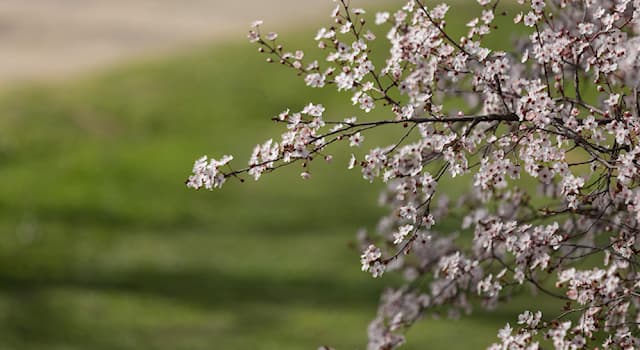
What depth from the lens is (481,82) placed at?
22.4 ft

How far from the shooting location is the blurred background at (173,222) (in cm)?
1509

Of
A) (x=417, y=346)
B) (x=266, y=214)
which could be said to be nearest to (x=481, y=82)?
(x=417, y=346)

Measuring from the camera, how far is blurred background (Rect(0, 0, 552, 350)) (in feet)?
49.5

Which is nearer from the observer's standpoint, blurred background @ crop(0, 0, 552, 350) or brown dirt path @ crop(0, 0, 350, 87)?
blurred background @ crop(0, 0, 552, 350)

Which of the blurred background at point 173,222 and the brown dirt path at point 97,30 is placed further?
the brown dirt path at point 97,30

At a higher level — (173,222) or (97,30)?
(97,30)

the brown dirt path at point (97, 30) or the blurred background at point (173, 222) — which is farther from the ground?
the brown dirt path at point (97, 30)

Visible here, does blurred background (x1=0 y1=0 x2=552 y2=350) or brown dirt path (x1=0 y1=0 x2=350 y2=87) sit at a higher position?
brown dirt path (x1=0 y1=0 x2=350 y2=87)

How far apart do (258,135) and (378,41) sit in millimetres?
7730

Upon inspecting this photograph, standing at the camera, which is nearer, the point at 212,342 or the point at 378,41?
the point at 212,342

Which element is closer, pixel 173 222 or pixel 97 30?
pixel 173 222

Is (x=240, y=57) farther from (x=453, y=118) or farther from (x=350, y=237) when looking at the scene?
(x=453, y=118)

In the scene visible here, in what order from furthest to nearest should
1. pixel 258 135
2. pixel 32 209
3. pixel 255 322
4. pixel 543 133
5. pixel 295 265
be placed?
1. pixel 258 135
2. pixel 32 209
3. pixel 295 265
4. pixel 255 322
5. pixel 543 133

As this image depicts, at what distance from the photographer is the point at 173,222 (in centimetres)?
1927
